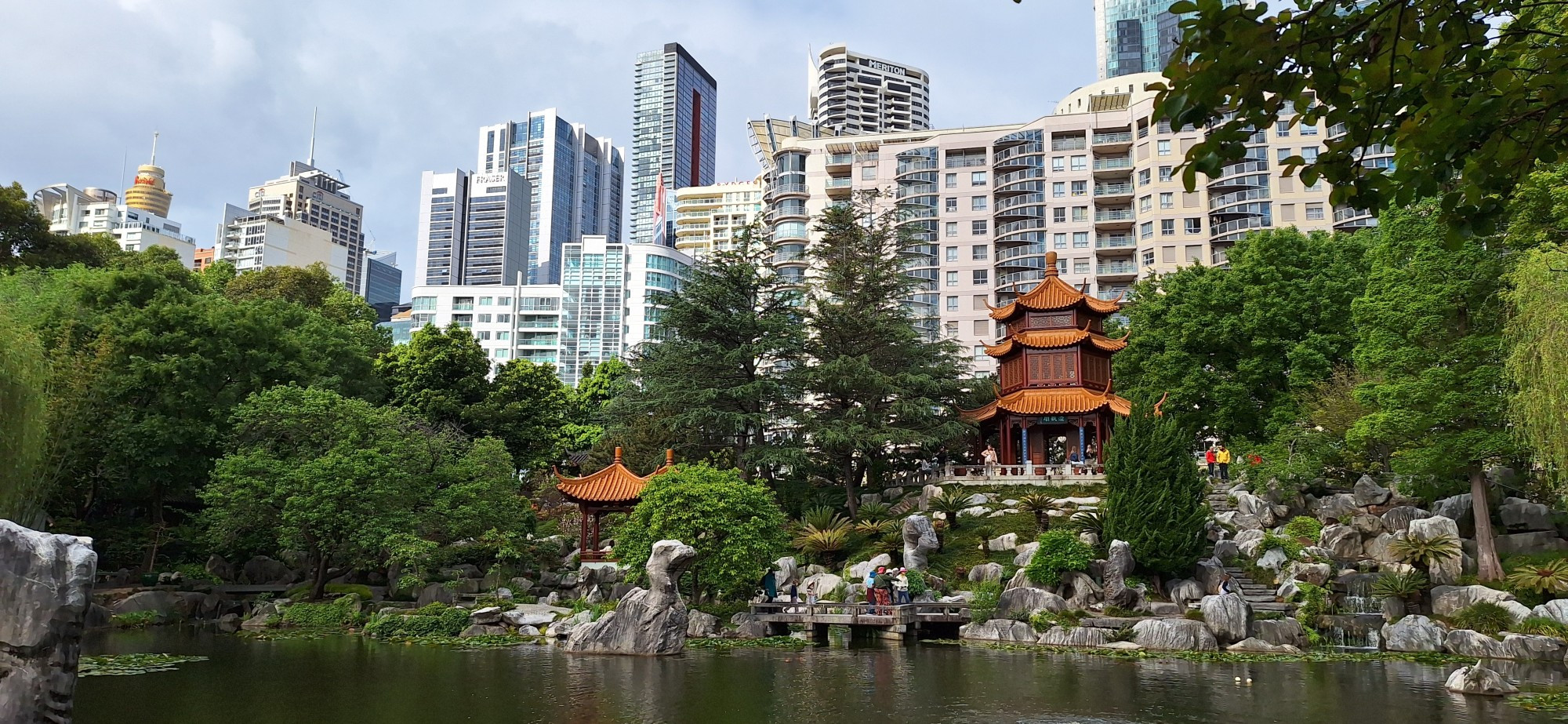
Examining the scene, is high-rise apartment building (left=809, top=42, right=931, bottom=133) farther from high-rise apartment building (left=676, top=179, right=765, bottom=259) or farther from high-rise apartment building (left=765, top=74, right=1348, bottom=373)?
high-rise apartment building (left=765, top=74, right=1348, bottom=373)

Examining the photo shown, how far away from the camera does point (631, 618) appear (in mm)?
20062

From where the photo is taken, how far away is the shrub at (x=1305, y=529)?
24703mm

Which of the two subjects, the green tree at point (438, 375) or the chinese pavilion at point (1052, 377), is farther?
the green tree at point (438, 375)

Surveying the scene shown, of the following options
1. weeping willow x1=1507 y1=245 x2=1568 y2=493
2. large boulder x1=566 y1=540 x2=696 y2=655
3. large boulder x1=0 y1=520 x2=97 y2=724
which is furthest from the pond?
weeping willow x1=1507 y1=245 x2=1568 y2=493

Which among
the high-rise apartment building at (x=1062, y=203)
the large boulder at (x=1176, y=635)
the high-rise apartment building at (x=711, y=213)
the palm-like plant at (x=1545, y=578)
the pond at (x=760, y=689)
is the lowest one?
the pond at (x=760, y=689)

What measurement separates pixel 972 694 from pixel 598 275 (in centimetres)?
7967

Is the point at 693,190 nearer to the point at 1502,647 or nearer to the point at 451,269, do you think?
the point at 451,269

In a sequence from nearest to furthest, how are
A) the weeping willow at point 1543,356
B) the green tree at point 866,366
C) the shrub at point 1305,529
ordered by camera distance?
the weeping willow at point 1543,356
the shrub at point 1305,529
the green tree at point 866,366

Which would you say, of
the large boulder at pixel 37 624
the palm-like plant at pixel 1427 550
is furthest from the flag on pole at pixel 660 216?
the large boulder at pixel 37 624

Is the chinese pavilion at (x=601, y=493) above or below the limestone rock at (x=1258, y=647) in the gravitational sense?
above

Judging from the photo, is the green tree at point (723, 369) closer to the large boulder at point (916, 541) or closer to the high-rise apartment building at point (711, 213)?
the large boulder at point (916, 541)

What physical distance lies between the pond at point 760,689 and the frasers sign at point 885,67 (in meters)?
99.9

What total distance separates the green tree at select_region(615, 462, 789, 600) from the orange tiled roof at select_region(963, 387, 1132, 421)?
44.0 ft

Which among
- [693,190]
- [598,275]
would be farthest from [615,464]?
[693,190]
